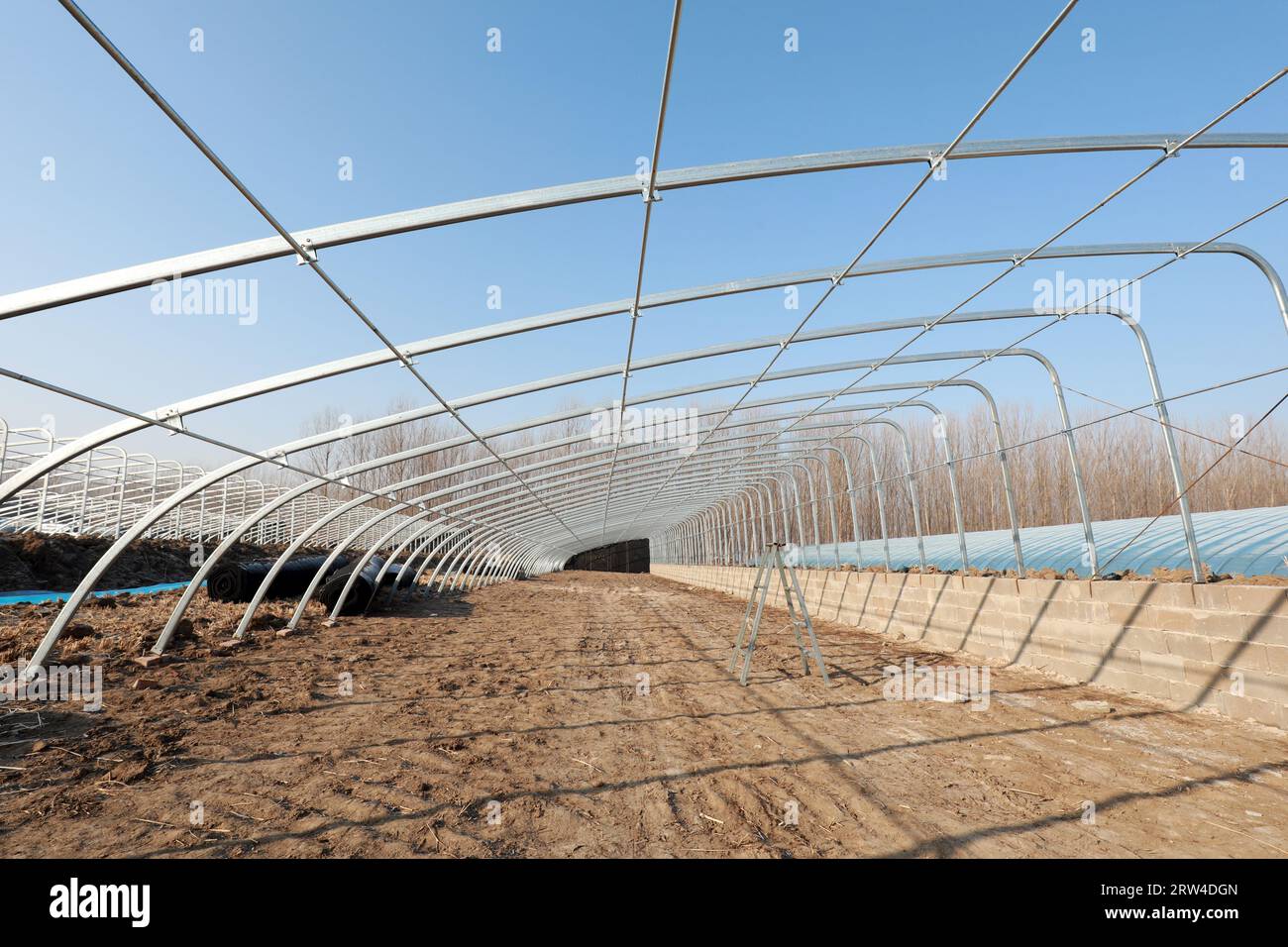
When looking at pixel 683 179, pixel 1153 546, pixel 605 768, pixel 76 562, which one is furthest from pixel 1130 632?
pixel 76 562

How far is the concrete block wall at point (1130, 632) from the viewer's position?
5426mm

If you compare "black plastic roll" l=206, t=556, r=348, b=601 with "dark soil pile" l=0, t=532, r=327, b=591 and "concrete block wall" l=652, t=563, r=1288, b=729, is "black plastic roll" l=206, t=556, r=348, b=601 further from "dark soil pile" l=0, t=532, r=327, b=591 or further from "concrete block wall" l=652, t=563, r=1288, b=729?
"concrete block wall" l=652, t=563, r=1288, b=729

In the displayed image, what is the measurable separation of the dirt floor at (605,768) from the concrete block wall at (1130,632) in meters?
0.36

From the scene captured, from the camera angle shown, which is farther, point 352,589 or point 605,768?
point 352,589

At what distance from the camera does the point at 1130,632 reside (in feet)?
22.1

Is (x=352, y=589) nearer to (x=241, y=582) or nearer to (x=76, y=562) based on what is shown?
(x=241, y=582)

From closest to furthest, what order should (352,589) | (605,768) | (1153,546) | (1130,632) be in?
(605,768) → (1130,632) → (1153,546) → (352,589)

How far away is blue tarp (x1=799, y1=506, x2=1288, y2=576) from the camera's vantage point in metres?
6.80

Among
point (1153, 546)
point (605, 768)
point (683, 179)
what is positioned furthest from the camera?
point (1153, 546)

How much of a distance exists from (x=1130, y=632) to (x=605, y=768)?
6031 millimetres

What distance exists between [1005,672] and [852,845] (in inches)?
236

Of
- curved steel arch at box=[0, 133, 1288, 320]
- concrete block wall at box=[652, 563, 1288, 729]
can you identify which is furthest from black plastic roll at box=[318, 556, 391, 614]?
concrete block wall at box=[652, 563, 1288, 729]

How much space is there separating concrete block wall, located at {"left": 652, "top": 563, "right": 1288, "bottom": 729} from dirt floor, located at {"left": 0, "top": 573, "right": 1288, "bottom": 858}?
0.36 m
